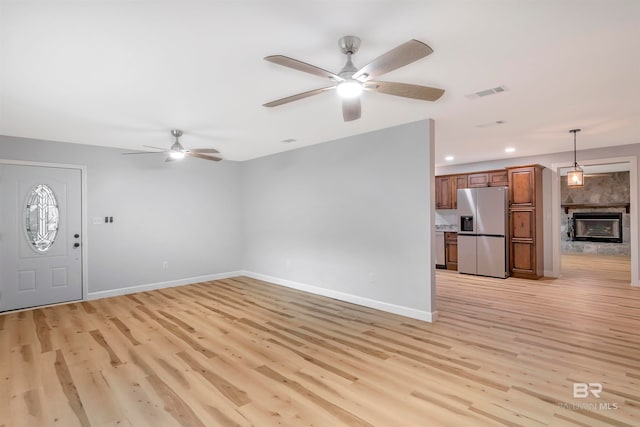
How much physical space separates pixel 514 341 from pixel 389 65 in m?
3.19

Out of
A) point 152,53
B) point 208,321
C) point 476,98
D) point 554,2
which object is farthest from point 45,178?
point 554,2

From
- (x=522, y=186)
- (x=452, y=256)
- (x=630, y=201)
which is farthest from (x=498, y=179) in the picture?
(x=630, y=201)

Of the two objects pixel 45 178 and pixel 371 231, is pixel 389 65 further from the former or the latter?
pixel 45 178

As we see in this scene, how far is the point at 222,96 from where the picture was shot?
130 inches

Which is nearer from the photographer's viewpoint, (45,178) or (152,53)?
(152,53)

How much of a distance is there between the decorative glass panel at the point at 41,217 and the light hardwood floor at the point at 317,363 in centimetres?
104

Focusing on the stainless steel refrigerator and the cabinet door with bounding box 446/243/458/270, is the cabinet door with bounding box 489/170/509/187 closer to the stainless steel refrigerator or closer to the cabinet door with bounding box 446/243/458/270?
the stainless steel refrigerator

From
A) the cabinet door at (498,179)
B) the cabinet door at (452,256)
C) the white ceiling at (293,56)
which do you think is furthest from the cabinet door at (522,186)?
the white ceiling at (293,56)

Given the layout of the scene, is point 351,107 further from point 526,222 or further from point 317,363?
point 526,222

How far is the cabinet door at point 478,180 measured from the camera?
7.25m

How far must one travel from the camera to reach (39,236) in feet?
16.5

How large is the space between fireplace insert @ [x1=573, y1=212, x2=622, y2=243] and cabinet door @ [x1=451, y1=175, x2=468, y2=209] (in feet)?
21.8

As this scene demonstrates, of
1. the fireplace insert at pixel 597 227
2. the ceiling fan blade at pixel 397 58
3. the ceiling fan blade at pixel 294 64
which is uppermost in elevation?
the ceiling fan blade at pixel 397 58

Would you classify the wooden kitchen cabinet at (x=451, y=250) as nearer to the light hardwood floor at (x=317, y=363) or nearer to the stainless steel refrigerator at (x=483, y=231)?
the stainless steel refrigerator at (x=483, y=231)
